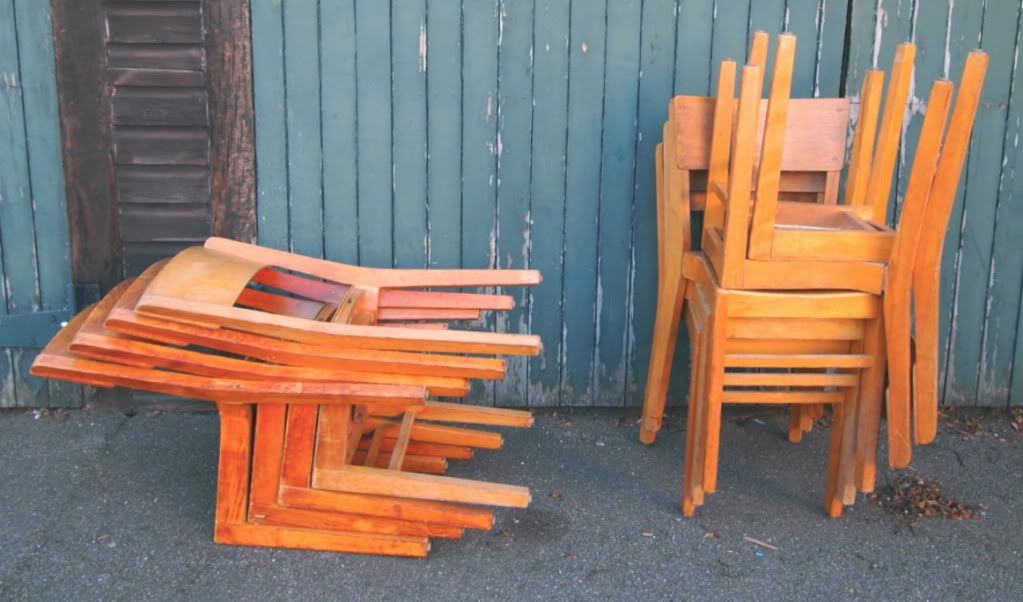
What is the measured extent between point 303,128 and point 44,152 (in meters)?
0.97

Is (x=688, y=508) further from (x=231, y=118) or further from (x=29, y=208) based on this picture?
(x=29, y=208)

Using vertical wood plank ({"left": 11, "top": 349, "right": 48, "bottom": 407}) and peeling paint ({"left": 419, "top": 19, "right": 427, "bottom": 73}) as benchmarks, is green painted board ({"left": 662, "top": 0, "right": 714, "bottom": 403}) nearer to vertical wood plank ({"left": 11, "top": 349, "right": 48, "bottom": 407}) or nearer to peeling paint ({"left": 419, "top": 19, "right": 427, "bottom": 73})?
peeling paint ({"left": 419, "top": 19, "right": 427, "bottom": 73})

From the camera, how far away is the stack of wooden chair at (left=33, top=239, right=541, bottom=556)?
9.43 ft

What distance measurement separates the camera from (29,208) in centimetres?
399

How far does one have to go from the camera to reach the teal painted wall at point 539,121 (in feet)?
12.8

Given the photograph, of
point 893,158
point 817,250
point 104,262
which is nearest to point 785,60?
point 817,250

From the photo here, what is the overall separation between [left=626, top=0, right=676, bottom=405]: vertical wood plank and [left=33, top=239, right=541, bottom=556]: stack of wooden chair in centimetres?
121

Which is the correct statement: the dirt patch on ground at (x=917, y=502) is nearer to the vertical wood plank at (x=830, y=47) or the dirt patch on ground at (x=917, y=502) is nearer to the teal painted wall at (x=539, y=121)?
the teal painted wall at (x=539, y=121)

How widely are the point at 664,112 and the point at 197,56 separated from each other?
1743mm

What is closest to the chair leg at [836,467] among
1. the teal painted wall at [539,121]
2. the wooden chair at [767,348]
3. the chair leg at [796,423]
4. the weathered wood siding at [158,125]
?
the wooden chair at [767,348]

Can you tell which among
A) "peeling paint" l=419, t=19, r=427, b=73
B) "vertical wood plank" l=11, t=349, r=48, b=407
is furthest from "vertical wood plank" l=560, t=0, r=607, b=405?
"vertical wood plank" l=11, t=349, r=48, b=407

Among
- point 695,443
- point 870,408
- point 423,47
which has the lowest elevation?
point 695,443

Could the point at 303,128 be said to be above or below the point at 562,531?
above

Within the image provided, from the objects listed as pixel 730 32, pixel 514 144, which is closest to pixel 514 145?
pixel 514 144
